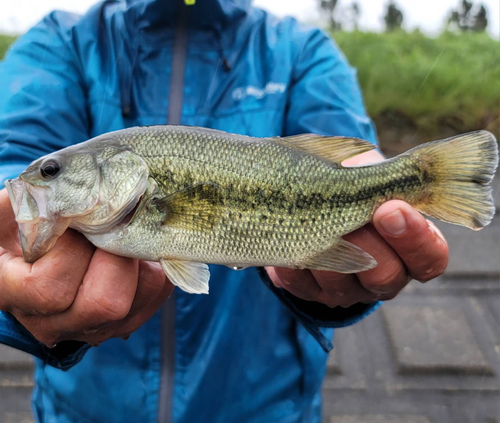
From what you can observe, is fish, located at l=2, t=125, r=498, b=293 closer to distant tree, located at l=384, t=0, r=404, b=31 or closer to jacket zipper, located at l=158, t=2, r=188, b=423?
jacket zipper, located at l=158, t=2, r=188, b=423

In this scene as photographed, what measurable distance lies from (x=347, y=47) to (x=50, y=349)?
4.79 m

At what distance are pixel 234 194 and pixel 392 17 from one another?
20.5 ft

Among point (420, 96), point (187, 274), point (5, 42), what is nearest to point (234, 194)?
point (187, 274)

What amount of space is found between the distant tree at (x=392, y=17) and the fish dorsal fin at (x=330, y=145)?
586 centimetres

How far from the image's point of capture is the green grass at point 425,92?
4.73 m

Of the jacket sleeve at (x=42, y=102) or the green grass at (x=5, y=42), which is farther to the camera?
the green grass at (x=5, y=42)

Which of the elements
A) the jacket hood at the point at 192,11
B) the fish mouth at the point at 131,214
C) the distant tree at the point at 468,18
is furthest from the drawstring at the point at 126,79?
the distant tree at the point at 468,18

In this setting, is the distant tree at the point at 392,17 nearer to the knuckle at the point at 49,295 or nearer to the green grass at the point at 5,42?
the green grass at the point at 5,42

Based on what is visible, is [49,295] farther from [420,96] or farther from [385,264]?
[420,96]

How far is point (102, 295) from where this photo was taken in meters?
1.12

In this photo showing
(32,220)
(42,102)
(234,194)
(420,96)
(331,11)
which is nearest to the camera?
(32,220)

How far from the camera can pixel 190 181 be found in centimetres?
119

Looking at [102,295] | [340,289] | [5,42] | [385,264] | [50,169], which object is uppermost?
[50,169]

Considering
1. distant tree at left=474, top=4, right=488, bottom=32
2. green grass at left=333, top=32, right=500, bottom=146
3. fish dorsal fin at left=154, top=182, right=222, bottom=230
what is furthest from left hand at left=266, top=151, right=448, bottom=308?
distant tree at left=474, top=4, right=488, bottom=32
